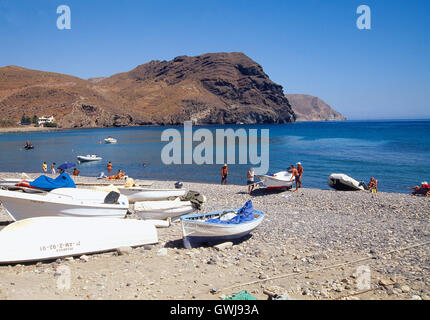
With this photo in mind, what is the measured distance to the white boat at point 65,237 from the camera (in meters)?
7.75

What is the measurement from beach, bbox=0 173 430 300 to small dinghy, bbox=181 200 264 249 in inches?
13.0

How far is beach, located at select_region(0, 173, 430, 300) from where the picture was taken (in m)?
6.67

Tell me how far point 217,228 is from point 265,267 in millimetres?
1801

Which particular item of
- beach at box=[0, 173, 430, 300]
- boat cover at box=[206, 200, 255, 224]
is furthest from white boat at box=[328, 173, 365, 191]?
boat cover at box=[206, 200, 255, 224]

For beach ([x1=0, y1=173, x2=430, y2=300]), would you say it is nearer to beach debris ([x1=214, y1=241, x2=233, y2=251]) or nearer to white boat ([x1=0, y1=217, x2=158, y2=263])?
beach debris ([x1=214, y1=241, x2=233, y2=251])

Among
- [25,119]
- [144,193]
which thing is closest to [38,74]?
[25,119]

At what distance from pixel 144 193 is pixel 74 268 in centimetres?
722

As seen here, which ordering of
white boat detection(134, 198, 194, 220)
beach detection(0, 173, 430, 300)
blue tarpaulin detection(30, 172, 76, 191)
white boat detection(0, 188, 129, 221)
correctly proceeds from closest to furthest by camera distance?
beach detection(0, 173, 430, 300), white boat detection(0, 188, 129, 221), white boat detection(134, 198, 194, 220), blue tarpaulin detection(30, 172, 76, 191)

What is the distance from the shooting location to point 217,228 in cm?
928

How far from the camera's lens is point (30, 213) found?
33.6 feet

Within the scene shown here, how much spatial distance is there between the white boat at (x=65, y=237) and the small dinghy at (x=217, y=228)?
110 cm

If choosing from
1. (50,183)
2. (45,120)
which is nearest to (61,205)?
(50,183)
